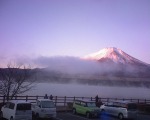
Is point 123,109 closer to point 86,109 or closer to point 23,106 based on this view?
point 86,109

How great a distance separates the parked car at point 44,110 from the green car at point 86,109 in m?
4.43

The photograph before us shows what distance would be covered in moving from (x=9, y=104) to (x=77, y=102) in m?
9.00

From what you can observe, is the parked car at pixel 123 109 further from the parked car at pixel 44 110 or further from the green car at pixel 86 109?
the parked car at pixel 44 110

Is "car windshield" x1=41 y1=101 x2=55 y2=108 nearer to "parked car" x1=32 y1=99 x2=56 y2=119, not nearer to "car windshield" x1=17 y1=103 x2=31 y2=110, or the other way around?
"parked car" x1=32 y1=99 x2=56 y2=119

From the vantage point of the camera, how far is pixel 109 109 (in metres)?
25.3

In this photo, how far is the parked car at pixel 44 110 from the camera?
67.8 feet

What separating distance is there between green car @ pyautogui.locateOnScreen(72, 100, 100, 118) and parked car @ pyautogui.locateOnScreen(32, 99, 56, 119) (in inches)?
174

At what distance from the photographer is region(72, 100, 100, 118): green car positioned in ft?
78.8

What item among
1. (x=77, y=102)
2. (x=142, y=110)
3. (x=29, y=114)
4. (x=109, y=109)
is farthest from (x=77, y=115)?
(x=142, y=110)

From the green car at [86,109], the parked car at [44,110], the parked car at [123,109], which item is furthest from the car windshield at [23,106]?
the parked car at [123,109]

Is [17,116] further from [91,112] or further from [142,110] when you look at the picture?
[142,110]

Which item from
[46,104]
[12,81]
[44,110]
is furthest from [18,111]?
[12,81]

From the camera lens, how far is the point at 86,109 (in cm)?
2447

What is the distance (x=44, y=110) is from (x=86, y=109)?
5.34m
